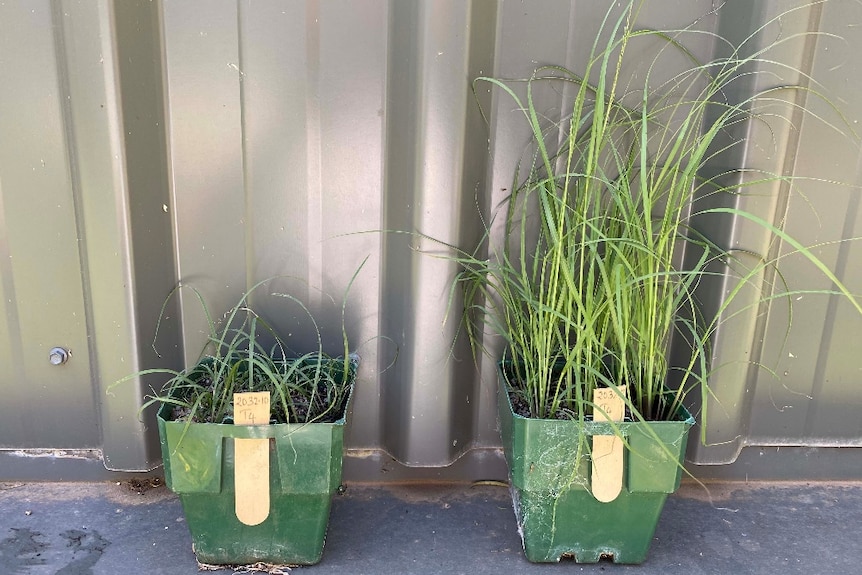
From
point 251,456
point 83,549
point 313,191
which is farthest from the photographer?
point 313,191

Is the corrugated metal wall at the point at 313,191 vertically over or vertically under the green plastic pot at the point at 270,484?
over

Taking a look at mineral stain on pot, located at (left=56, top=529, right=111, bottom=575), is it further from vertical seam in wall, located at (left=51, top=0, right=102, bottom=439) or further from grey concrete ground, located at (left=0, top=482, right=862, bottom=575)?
vertical seam in wall, located at (left=51, top=0, right=102, bottom=439)

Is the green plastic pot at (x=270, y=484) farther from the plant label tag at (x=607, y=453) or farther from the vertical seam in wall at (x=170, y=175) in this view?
the plant label tag at (x=607, y=453)

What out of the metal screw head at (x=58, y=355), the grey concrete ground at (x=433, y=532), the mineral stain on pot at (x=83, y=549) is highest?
the metal screw head at (x=58, y=355)

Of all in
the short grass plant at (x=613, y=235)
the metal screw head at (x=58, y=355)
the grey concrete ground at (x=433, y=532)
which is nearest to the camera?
the short grass plant at (x=613, y=235)

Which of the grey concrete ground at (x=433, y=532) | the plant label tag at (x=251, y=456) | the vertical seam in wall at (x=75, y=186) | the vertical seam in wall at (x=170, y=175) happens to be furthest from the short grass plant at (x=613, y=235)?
the vertical seam in wall at (x=75, y=186)

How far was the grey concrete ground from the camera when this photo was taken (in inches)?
40.6

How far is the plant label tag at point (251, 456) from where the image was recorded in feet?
3.00

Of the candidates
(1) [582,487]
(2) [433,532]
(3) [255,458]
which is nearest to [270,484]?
(3) [255,458]

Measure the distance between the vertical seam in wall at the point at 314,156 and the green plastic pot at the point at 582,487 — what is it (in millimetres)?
402

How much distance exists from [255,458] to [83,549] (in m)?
0.38

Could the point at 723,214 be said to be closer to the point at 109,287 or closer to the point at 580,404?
the point at 580,404

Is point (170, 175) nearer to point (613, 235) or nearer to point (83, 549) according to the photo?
point (83, 549)

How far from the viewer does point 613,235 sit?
0.99m
